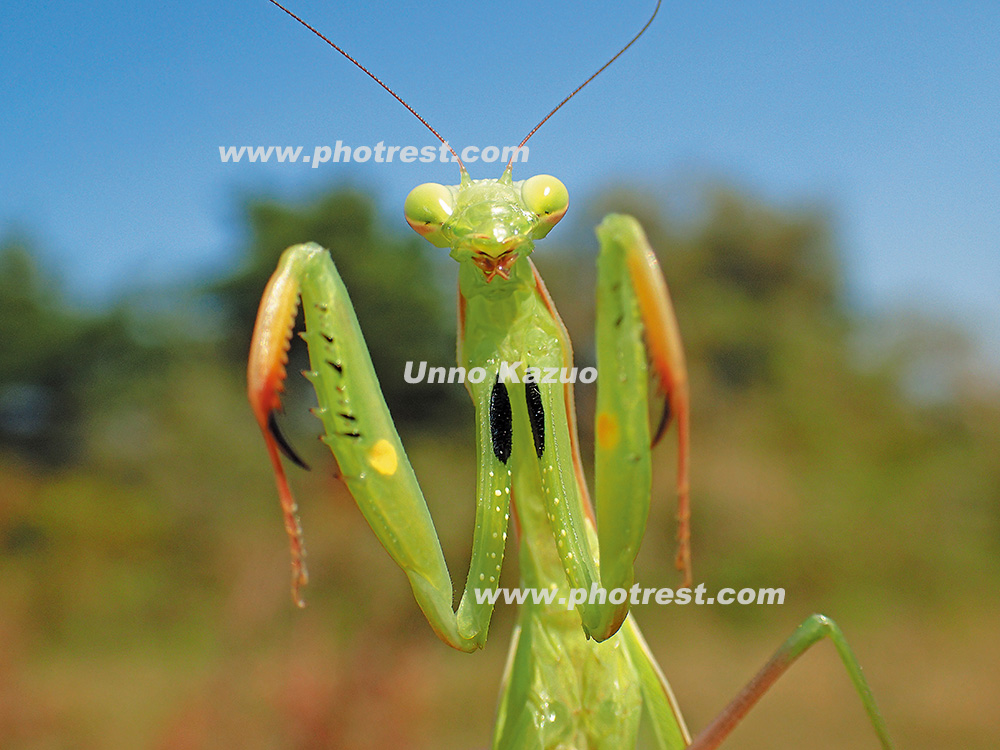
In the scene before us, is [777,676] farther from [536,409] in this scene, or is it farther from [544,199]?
[544,199]

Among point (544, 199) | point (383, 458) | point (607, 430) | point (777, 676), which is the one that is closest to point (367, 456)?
point (383, 458)

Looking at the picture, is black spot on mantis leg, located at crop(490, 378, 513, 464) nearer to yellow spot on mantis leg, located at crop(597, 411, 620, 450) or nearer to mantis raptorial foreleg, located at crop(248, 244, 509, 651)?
mantis raptorial foreleg, located at crop(248, 244, 509, 651)

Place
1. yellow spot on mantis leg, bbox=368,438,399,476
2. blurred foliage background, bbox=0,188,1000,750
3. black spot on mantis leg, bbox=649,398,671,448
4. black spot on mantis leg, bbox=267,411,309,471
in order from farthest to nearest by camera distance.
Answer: blurred foliage background, bbox=0,188,1000,750 < yellow spot on mantis leg, bbox=368,438,399,476 < black spot on mantis leg, bbox=267,411,309,471 < black spot on mantis leg, bbox=649,398,671,448

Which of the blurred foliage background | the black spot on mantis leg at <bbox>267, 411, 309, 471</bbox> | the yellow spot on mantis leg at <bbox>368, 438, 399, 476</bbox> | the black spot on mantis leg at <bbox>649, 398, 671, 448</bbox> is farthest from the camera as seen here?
the blurred foliage background

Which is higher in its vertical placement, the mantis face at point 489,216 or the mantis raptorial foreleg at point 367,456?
the mantis face at point 489,216

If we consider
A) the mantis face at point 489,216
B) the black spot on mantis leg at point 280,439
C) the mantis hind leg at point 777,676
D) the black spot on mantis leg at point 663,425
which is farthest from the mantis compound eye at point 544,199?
the mantis hind leg at point 777,676

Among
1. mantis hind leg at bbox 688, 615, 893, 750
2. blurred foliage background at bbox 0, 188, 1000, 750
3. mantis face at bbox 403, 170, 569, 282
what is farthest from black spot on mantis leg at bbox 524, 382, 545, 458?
blurred foliage background at bbox 0, 188, 1000, 750

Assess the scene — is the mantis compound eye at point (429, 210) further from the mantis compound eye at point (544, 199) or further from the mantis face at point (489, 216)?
the mantis compound eye at point (544, 199)

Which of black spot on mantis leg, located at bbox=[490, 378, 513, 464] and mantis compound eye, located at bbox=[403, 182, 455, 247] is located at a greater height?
mantis compound eye, located at bbox=[403, 182, 455, 247]
